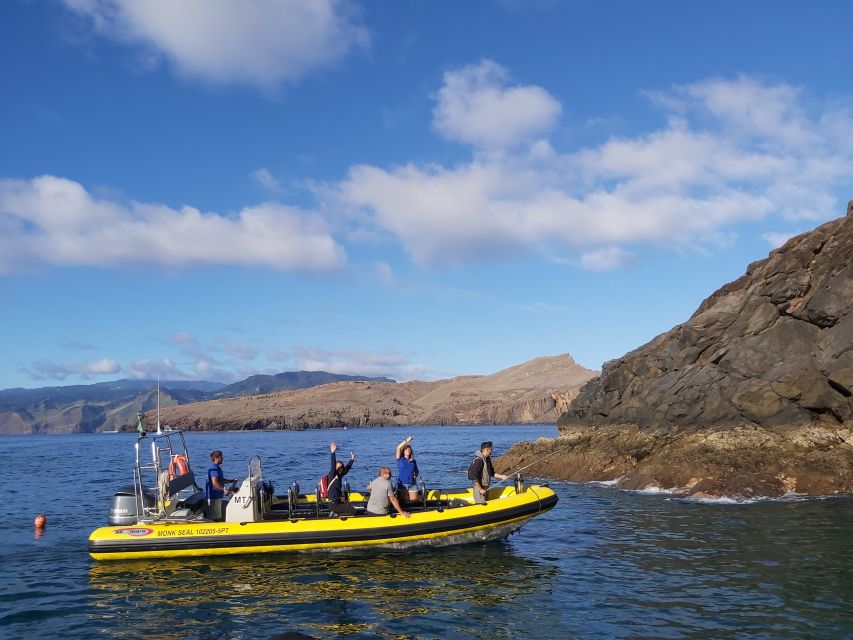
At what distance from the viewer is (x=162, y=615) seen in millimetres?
11422

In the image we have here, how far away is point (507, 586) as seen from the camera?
12.7 m

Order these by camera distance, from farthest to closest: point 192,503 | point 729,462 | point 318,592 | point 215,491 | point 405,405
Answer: point 405,405 → point 729,462 → point 215,491 → point 192,503 → point 318,592

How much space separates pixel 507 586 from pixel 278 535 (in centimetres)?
567

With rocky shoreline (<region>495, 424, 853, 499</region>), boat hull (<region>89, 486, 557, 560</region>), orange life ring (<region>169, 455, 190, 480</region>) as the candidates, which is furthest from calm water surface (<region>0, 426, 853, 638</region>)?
orange life ring (<region>169, 455, 190, 480</region>)

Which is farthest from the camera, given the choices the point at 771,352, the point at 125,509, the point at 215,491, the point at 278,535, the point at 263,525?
the point at 771,352

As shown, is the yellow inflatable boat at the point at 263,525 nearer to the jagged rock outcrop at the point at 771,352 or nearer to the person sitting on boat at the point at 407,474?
the person sitting on boat at the point at 407,474

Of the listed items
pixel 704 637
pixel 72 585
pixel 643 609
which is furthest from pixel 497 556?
pixel 72 585

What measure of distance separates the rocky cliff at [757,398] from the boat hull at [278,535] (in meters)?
11.1

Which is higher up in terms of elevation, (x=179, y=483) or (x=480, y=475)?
(x=179, y=483)

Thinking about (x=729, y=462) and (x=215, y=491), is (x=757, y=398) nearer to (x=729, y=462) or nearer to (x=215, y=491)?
(x=729, y=462)

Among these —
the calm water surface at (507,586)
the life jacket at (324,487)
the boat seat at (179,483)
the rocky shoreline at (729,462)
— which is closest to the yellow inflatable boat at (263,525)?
the boat seat at (179,483)

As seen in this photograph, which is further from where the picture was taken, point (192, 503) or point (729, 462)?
point (729, 462)

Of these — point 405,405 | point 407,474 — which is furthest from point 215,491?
point 405,405

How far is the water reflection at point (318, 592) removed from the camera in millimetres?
10664
